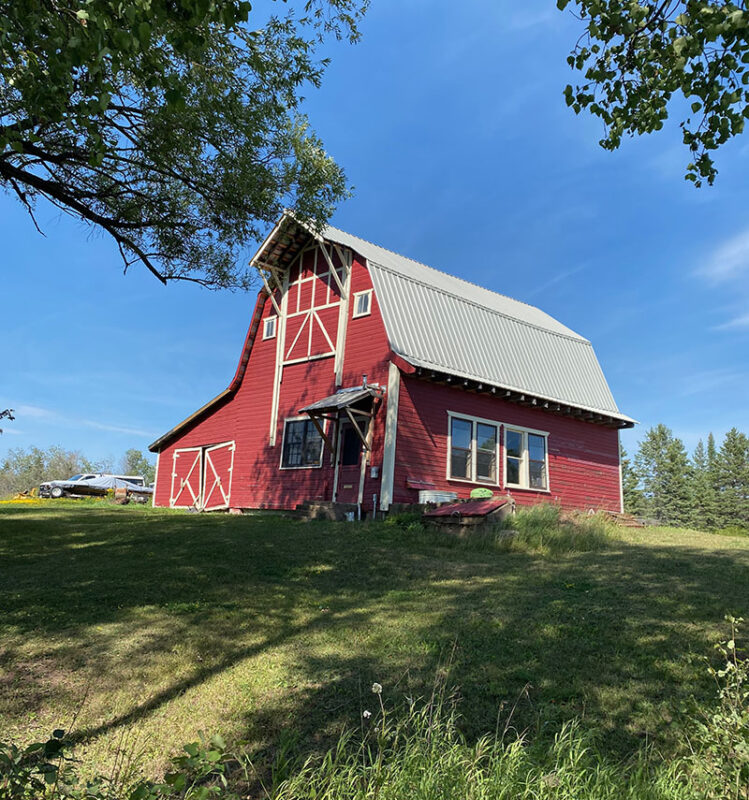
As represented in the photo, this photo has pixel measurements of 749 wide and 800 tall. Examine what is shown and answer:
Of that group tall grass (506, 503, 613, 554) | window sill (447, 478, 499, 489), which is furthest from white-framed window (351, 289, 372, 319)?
tall grass (506, 503, 613, 554)

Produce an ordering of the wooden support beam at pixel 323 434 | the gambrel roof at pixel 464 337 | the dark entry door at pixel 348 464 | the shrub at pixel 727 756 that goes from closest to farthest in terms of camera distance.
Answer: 1. the shrub at pixel 727 756
2. the dark entry door at pixel 348 464
3. the wooden support beam at pixel 323 434
4. the gambrel roof at pixel 464 337

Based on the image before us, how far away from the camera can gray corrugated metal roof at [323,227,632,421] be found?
17984 mm

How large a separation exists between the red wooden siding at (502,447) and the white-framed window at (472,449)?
0.17 meters

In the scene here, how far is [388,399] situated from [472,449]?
10.8ft

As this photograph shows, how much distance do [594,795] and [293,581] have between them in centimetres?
625

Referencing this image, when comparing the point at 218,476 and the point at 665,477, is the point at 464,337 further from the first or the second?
the point at 665,477

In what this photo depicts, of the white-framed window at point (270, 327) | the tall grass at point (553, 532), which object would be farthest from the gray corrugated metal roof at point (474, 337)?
the tall grass at point (553, 532)

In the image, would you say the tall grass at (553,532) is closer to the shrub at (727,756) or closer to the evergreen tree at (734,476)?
the shrub at (727,756)

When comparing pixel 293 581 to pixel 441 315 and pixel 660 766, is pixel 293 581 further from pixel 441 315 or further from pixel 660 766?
pixel 441 315

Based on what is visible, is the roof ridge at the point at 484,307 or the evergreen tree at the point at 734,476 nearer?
the roof ridge at the point at 484,307

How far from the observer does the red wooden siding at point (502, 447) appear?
55.4 ft

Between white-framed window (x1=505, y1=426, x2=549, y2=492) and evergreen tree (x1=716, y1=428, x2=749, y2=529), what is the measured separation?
196 ft

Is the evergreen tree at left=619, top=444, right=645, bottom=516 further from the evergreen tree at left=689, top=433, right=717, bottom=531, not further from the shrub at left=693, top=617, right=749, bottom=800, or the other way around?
the shrub at left=693, top=617, right=749, bottom=800

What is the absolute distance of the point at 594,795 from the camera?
336 cm
